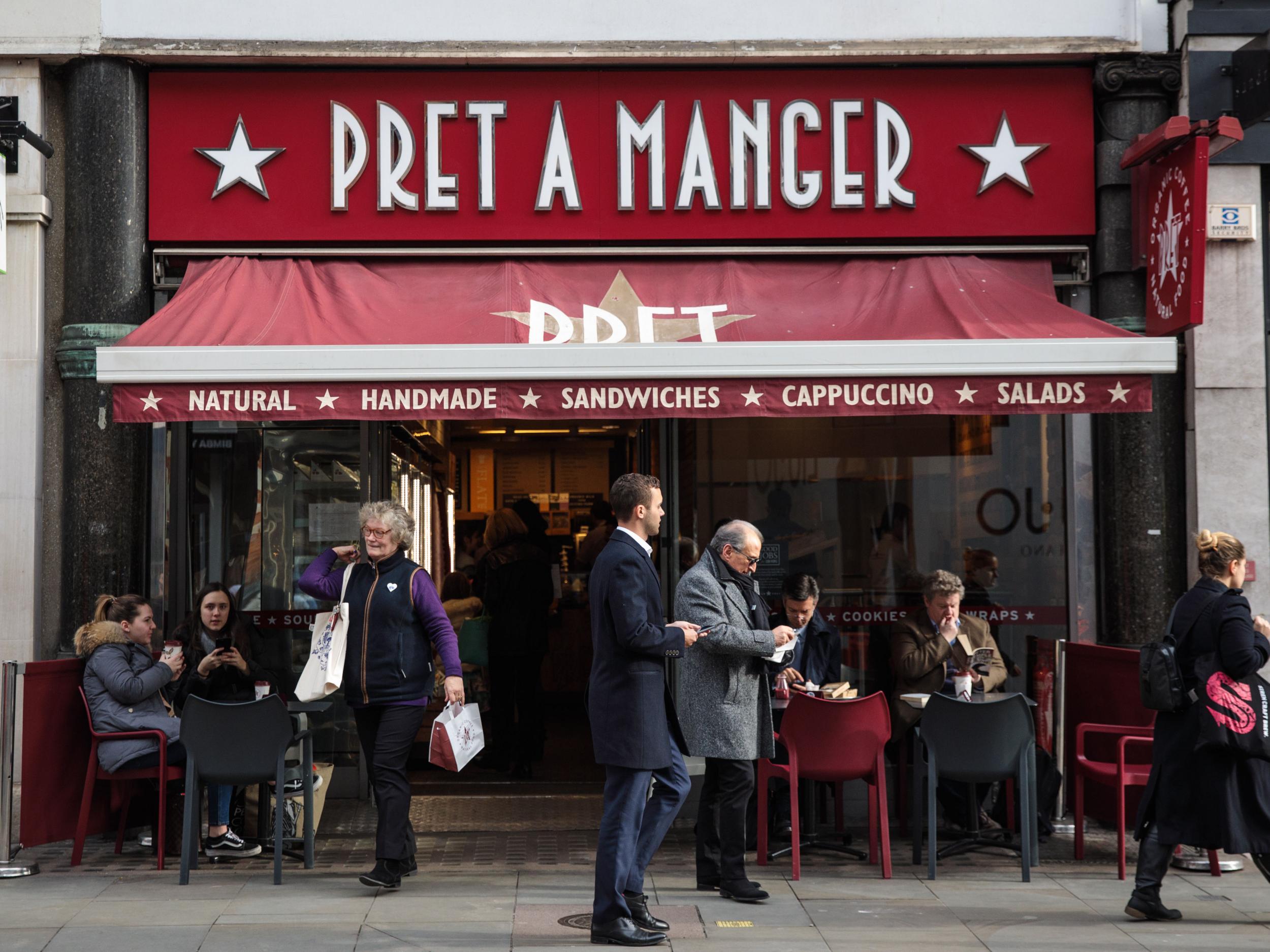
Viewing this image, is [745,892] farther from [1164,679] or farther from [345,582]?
[345,582]

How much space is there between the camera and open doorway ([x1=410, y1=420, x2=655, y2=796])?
9.24 m

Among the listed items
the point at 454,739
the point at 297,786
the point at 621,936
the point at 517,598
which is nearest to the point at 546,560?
the point at 517,598

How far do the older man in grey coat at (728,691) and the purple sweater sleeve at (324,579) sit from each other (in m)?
1.78

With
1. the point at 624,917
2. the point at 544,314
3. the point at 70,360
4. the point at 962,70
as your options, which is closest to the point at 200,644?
the point at 70,360

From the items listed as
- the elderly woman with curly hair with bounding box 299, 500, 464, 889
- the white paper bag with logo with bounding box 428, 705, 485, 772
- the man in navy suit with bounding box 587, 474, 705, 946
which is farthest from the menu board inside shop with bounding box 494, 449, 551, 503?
the man in navy suit with bounding box 587, 474, 705, 946

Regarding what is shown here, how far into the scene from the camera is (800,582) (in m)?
7.17

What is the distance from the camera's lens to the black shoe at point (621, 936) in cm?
522

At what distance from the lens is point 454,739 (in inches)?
242

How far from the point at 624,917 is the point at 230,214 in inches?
199

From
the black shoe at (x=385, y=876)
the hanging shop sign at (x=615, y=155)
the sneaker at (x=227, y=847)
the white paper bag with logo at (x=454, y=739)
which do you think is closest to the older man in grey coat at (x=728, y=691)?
the white paper bag with logo at (x=454, y=739)

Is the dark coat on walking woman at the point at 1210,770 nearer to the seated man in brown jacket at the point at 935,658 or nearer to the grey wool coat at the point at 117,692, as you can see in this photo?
the seated man in brown jacket at the point at 935,658

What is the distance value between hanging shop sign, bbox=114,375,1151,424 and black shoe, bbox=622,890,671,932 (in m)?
2.44

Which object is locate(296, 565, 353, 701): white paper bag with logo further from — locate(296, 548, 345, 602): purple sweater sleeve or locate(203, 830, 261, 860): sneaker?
locate(203, 830, 261, 860): sneaker

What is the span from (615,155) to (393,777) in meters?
4.09
